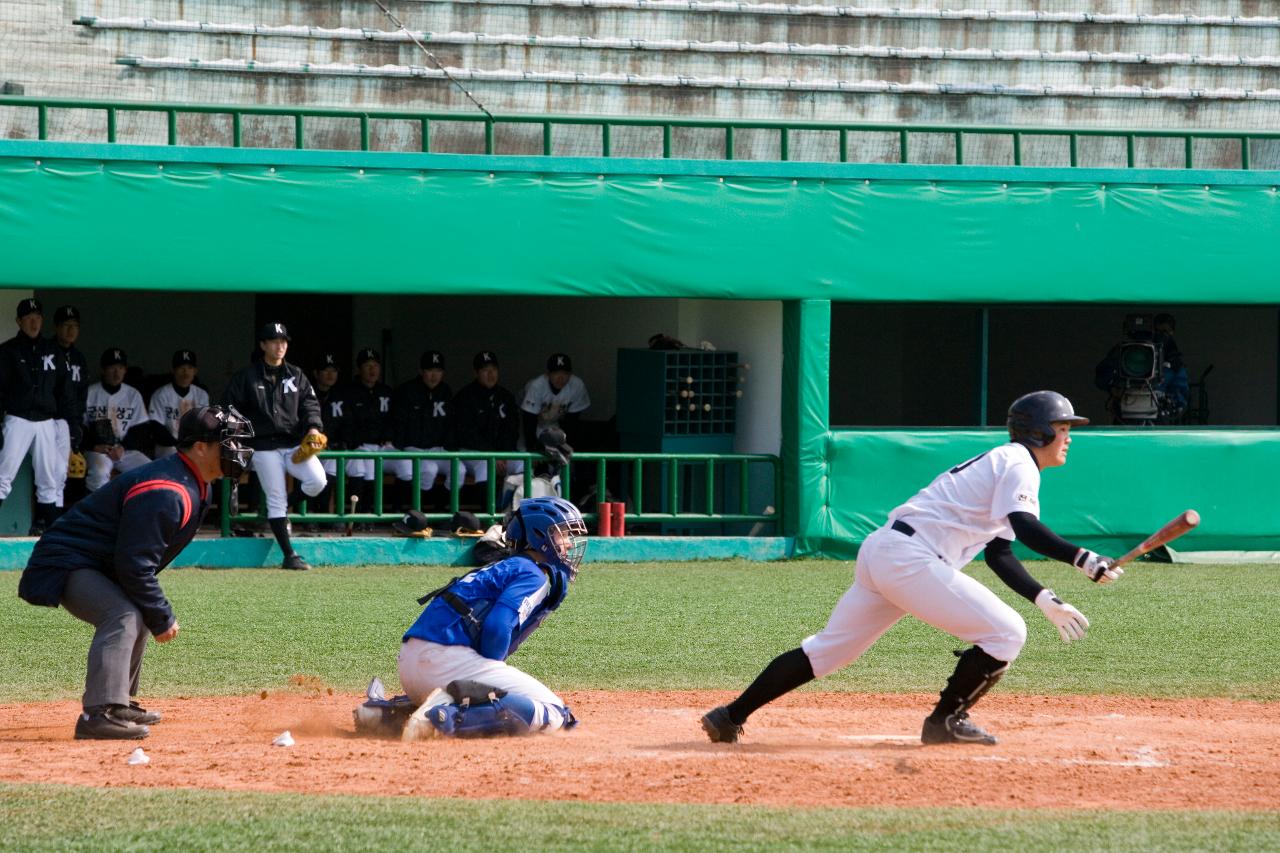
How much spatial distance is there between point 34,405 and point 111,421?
1315mm

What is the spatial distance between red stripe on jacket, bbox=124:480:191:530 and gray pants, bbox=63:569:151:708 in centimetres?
37

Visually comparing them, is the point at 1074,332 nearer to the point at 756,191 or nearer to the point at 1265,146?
the point at 1265,146

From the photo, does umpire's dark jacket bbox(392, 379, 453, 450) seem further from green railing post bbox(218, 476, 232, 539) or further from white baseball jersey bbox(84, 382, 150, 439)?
white baseball jersey bbox(84, 382, 150, 439)

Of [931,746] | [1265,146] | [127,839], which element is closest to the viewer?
[127,839]

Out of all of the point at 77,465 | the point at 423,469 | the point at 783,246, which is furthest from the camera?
the point at 423,469

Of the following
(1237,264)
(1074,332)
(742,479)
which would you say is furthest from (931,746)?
(1074,332)

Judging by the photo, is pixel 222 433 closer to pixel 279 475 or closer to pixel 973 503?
pixel 973 503

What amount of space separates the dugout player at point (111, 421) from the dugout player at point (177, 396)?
0.14 m

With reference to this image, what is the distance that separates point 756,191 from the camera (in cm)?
1405

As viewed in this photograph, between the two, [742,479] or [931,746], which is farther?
[742,479]

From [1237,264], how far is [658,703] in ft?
29.9

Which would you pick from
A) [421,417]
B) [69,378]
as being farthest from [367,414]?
[69,378]

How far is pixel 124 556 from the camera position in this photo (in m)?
6.52

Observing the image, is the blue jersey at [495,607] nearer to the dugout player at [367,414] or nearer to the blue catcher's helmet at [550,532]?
the blue catcher's helmet at [550,532]
